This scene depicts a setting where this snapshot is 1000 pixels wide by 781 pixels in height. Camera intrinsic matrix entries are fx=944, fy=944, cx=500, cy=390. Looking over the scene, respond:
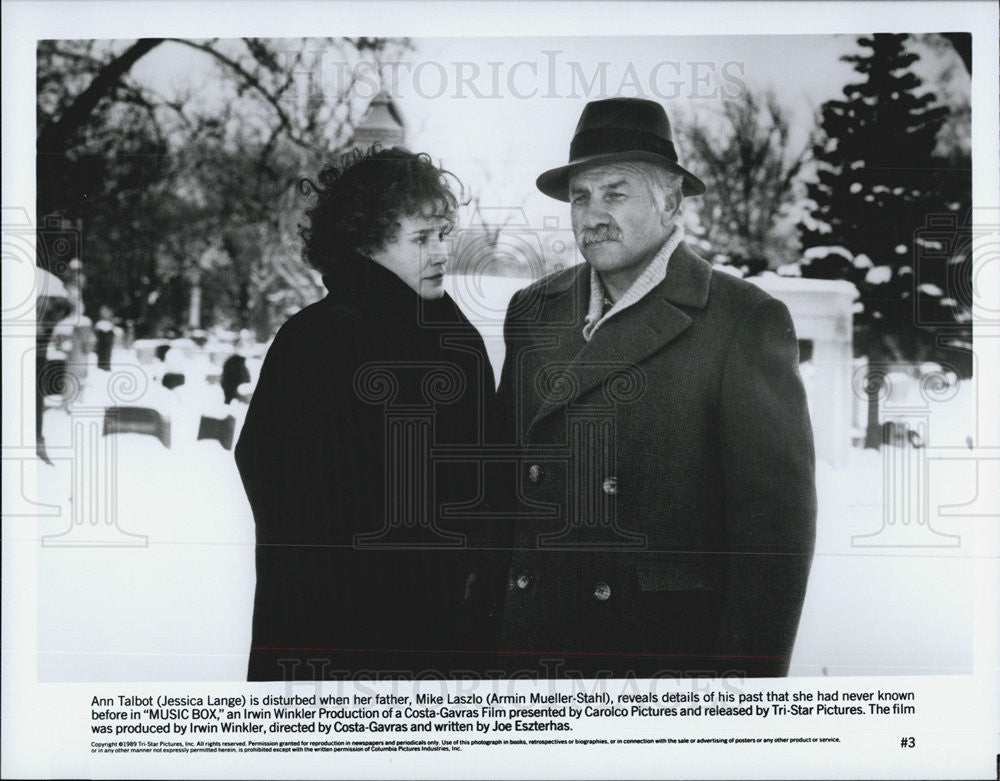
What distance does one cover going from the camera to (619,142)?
3395mm

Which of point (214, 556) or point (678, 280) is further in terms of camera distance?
point (214, 556)

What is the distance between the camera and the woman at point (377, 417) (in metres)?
3.41

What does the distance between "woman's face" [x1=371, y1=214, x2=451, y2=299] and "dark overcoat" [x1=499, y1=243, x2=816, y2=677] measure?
308mm

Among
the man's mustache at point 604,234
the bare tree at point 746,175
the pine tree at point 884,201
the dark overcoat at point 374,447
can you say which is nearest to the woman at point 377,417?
the dark overcoat at point 374,447

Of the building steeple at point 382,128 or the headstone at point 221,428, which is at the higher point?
the building steeple at point 382,128

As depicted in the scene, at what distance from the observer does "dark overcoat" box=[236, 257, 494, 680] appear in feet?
11.2

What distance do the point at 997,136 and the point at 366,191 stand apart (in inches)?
91.9

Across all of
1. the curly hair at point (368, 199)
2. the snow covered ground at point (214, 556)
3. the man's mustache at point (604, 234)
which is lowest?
the snow covered ground at point (214, 556)

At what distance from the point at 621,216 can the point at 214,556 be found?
1935 mm

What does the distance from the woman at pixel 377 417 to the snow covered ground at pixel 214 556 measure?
0.80 feet

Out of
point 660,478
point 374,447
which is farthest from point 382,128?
point 660,478

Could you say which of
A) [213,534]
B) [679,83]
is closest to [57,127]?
[213,534]

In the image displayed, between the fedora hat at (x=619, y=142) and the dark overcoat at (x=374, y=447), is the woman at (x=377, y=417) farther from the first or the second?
the fedora hat at (x=619, y=142)

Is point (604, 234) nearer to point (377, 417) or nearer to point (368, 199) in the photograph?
point (368, 199)
